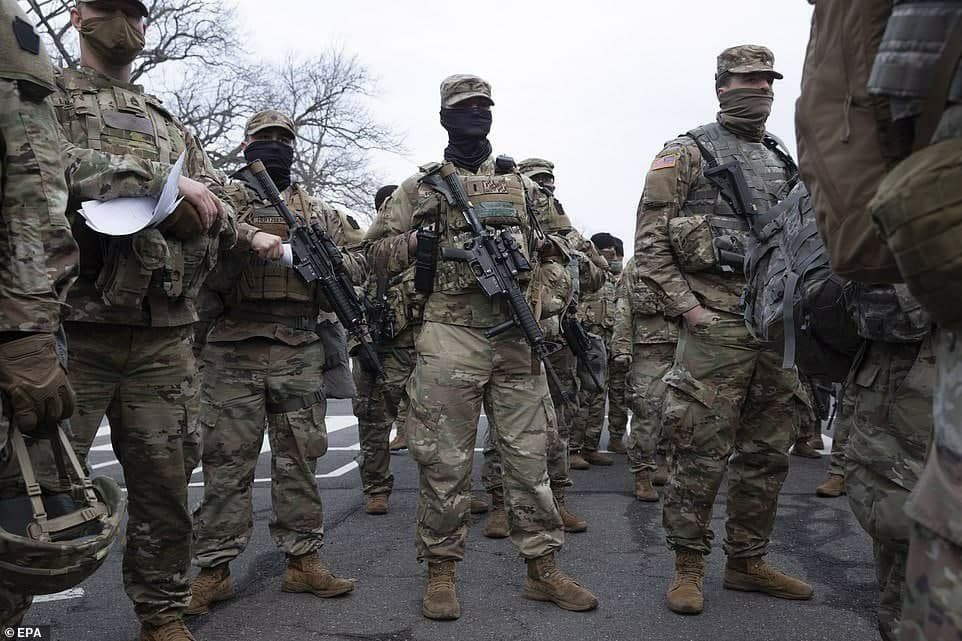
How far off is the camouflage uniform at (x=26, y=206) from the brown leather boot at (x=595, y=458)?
20.0ft

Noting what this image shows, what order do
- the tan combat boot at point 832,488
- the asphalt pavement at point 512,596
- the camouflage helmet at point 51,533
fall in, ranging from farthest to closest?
1. the tan combat boot at point 832,488
2. the asphalt pavement at point 512,596
3. the camouflage helmet at point 51,533

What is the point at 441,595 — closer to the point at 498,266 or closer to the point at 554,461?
the point at 498,266

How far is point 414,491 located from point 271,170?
2.95 meters

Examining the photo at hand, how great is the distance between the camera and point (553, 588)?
3.64 meters

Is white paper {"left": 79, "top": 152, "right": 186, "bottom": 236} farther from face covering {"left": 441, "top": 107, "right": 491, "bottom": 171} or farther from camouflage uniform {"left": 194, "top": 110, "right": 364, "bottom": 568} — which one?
face covering {"left": 441, "top": 107, "right": 491, "bottom": 171}

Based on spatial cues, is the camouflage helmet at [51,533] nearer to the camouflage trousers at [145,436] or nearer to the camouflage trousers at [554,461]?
the camouflage trousers at [145,436]

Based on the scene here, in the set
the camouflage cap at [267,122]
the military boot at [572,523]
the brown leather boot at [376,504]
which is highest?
the camouflage cap at [267,122]

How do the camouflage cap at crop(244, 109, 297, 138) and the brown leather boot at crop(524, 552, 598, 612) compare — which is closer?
the brown leather boot at crop(524, 552, 598, 612)

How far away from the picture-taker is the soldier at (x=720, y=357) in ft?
11.8

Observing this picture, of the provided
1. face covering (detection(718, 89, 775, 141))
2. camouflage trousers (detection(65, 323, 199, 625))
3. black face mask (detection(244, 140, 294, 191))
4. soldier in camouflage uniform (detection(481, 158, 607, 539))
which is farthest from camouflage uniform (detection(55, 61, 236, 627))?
face covering (detection(718, 89, 775, 141))

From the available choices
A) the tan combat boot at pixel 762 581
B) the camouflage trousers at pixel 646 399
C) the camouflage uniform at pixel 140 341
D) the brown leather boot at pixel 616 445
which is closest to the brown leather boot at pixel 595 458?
the brown leather boot at pixel 616 445

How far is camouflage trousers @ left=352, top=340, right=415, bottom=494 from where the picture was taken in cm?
566

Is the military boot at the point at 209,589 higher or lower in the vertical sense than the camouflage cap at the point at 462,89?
lower

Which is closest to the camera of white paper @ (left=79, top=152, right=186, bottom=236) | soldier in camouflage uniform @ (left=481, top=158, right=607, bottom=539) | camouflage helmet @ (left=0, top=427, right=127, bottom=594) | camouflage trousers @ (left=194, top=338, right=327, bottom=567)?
camouflage helmet @ (left=0, top=427, right=127, bottom=594)
